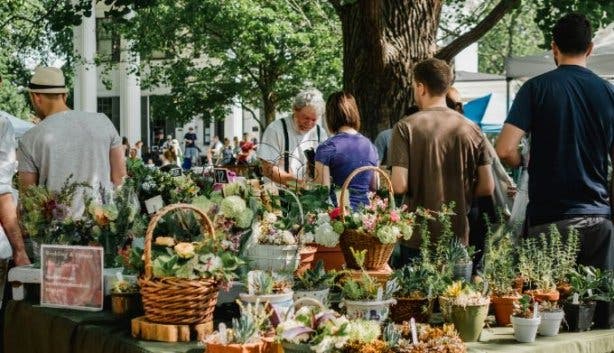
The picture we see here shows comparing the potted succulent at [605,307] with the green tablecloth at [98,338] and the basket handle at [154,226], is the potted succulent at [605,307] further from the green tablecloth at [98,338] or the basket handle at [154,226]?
the basket handle at [154,226]

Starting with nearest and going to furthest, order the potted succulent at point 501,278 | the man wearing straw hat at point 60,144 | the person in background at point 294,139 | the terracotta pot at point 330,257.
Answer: the potted succulent at point 501,278, the terracotta pot at point 330,257, the man wearing straw hat at point 60,144, the person in background at point 294,139

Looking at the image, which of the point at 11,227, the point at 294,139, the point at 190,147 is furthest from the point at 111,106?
the point at 11,227

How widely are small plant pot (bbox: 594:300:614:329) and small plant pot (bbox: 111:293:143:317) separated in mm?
1597

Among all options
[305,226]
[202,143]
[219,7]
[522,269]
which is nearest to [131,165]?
[305,226]

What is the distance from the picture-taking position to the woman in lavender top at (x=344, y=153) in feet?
16.3

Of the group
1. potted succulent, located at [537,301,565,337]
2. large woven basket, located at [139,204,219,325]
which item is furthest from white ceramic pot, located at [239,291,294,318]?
potted succulent, located at [537,301,565,337]

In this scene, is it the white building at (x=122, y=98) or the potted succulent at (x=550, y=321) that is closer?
the potted succulent at (x=550, y=321)

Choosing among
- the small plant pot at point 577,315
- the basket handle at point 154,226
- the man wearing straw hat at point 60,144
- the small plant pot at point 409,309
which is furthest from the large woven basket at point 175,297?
the man wearing straw hat at point 60,144

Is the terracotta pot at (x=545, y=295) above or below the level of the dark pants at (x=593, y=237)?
below

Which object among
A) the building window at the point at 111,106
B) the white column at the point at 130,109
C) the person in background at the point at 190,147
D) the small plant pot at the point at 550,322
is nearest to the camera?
the small plant pot at the point at 550,322

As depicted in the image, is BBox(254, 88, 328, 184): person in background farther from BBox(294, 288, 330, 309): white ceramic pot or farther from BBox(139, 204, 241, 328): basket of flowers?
BBox(139, 204, 241, 328): basket of flowers

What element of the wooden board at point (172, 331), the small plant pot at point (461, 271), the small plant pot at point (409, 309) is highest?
the small plant pot at point (461, 271)

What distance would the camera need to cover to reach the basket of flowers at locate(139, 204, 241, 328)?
3.01 m

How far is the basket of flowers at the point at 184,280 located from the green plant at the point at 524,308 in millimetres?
916
